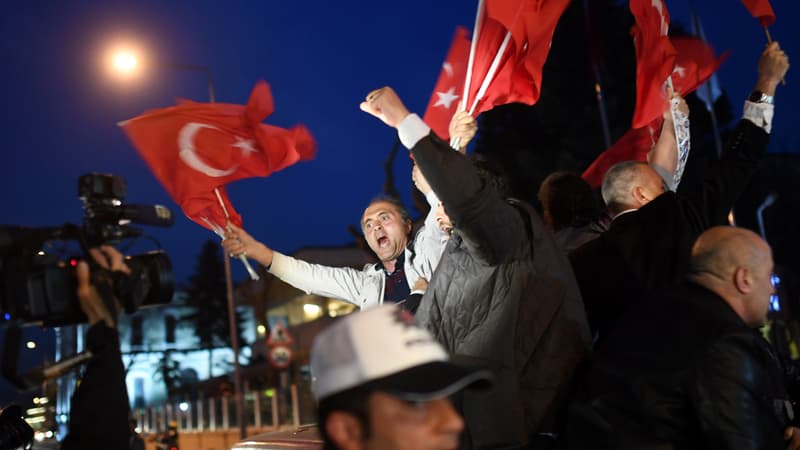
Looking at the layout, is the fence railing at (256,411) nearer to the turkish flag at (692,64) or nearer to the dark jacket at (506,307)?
the turkish flag at (692,64)

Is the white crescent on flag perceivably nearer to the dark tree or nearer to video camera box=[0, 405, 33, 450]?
video camera box=[0, 405, 33, 450]

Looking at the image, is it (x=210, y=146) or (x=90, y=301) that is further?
(x=210, y=146)

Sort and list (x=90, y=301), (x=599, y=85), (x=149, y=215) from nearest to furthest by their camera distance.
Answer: (x=90, y=301) < (x=149, y=215) < (x=599, y=85)

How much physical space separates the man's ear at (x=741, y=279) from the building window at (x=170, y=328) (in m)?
84.7

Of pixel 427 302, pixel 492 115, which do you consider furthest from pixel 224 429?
pixel 427 302

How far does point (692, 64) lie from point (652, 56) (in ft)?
3.16

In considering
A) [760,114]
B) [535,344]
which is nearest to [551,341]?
[535,344]

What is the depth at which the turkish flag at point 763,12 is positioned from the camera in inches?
222

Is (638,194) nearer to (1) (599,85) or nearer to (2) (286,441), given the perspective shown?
(2) (286,441)

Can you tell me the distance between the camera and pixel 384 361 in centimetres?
204

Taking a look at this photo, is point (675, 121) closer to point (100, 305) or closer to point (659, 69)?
point (659, 69)

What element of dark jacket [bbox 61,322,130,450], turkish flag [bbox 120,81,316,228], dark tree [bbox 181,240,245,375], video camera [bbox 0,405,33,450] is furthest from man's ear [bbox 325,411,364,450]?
dark tree [bbox 181,240,245,375]

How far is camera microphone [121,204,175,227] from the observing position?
341 cm

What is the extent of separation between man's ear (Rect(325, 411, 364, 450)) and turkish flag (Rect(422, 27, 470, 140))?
160 inches
